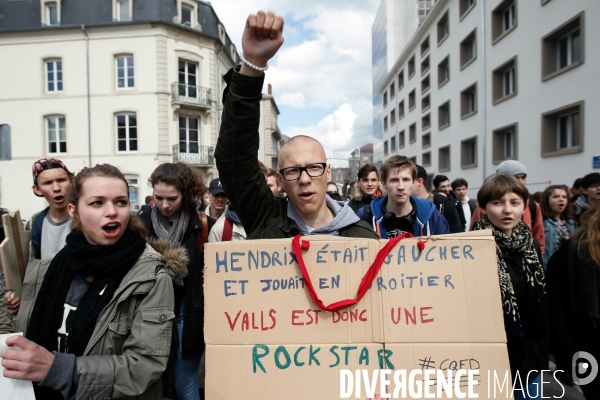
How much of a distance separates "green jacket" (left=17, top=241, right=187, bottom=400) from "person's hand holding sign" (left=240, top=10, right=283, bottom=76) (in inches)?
39.8

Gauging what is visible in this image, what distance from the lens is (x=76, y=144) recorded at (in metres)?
19.7

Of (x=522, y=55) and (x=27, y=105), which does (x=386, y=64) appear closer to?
(x=522, y=55)

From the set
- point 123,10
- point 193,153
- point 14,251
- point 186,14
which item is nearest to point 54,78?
point 123,10

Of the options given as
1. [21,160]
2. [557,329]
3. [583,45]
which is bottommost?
[557,329]

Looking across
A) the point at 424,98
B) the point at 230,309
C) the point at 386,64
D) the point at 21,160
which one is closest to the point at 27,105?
the point at 21,160

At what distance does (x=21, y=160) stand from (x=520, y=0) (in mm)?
25216

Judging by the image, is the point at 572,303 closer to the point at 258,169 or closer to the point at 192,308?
the point at 258,169

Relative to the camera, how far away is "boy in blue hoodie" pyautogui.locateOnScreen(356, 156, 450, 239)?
271 cm

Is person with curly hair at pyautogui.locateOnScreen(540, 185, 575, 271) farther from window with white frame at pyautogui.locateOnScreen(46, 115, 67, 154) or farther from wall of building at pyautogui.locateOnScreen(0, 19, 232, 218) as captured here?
window with white frame at pyautogui.locateOnScreen(46, 115, 67, 154)

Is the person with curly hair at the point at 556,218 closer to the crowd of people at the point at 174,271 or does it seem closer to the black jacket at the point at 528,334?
the crowd of people at the point at 174,271

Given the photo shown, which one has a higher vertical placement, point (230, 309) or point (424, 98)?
point (424, 98)

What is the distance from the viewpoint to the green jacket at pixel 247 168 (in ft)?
4.87

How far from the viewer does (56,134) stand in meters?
20.1

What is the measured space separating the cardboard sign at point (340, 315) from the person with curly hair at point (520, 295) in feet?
2.82
